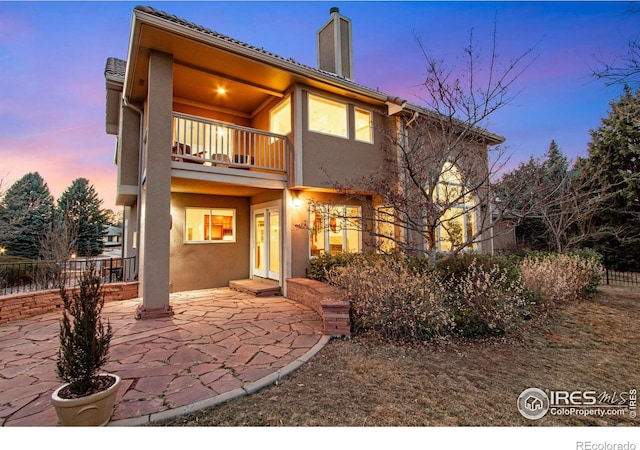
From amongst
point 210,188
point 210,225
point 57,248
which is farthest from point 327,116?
point 57,248

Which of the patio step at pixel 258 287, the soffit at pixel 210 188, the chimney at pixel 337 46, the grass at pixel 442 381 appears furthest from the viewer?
the chimney at pixel 337 46

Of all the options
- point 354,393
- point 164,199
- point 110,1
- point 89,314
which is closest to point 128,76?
point 110,1

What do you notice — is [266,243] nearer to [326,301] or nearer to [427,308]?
[326,301]

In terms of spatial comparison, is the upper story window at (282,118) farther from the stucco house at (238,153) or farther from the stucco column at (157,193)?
the stucco column at (157,193)

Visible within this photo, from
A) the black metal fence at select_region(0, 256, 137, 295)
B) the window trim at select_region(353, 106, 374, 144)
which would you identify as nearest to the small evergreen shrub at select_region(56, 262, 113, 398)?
the black metal fence at select_region(0, 256, 137, 295)

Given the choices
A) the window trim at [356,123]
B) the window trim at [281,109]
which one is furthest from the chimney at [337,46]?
the window trim at [281,109]

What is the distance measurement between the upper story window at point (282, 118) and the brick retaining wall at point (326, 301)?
4510 millimetres

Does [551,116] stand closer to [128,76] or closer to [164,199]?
[164,199]

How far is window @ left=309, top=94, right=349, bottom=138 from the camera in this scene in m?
8.86

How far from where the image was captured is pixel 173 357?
4.33 metres

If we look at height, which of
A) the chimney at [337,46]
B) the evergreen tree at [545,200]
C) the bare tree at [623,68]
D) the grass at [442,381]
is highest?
the chimney at [337,46]

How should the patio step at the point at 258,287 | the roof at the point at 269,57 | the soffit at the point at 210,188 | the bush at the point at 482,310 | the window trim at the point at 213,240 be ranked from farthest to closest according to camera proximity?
the window trim at the point at 213,240
the patio step at the point at 258,287
the soffit at the point at 210,188
the roof at the point at 269,57
the bush at the point at 482,310

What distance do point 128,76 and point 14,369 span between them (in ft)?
22.4

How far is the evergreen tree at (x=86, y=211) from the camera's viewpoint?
81.1 ft
